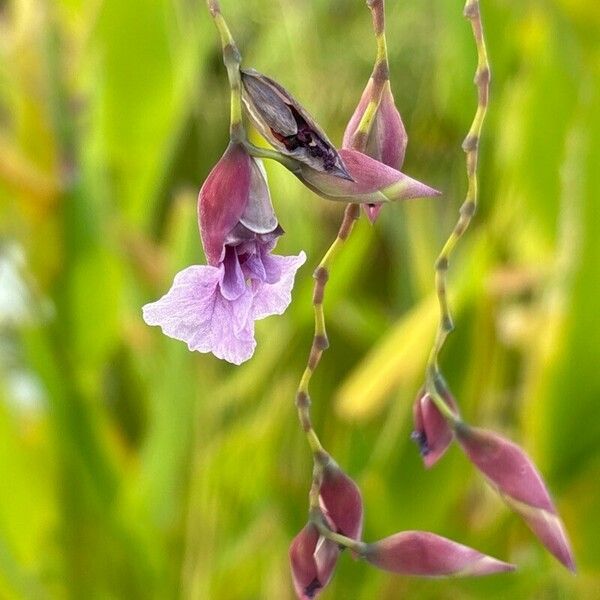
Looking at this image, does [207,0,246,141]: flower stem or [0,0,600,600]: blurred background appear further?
[0,0,600,600]: blurred background

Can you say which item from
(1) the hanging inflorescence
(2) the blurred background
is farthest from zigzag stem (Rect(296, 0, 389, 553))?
(2) the blurred background

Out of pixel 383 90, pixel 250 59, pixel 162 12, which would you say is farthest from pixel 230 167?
pixel 250 59

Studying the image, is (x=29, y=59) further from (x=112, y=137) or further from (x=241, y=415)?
(x=241, y=415)

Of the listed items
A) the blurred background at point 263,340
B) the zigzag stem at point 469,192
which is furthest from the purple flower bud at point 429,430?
the blurred background at point 263,340

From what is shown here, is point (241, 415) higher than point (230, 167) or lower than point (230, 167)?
lower

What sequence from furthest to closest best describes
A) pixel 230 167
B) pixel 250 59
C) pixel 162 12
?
pixel 250 59, pixel 162 12, pixel 230 167

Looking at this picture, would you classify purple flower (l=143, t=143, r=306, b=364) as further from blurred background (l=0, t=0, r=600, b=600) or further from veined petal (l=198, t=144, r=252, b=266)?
blurred background (l=0, t=0, r=600, b=600)
